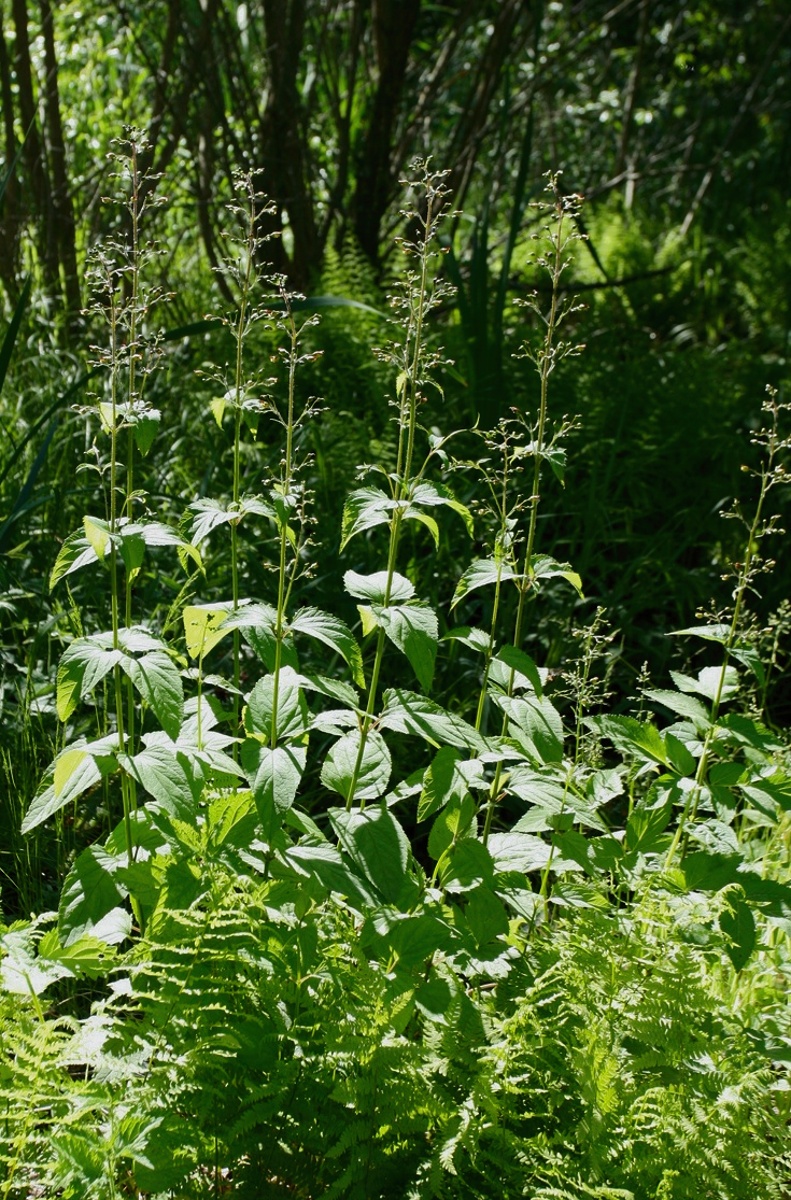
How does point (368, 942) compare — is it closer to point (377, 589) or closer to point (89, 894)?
point (89, 894)

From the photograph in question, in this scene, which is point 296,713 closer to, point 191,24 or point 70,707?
point 70,707

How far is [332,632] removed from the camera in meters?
1.77

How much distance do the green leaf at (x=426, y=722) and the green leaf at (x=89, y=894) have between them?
A: 456mm

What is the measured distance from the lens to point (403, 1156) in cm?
175

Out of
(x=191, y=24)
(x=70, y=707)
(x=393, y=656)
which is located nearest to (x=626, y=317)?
(x=191, y=24)

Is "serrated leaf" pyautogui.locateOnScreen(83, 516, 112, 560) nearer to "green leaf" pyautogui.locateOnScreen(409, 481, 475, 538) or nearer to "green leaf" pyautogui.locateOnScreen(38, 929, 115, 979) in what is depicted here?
"green leaf" pyautogui.locateOnScreen(409, 481, 475, 538)

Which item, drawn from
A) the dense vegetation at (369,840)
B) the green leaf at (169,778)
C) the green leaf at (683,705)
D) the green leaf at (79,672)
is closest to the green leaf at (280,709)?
the dense vegetation at (369,840)

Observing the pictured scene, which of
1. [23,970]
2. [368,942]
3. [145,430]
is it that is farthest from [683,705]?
[23,970]

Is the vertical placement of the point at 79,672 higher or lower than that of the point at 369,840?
higher

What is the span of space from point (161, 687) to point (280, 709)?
8.5 inches

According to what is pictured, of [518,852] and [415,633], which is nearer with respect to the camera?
[415,633]

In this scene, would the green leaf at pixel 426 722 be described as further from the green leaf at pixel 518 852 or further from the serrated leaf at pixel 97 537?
the serrated leaf at pixel 97 537

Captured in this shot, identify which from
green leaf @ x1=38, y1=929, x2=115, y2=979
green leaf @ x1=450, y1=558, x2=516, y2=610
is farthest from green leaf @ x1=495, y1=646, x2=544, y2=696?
green leaf @ x1=38, y1=929, x2=115, y2=979

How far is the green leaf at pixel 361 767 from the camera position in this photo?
71.4 inches
